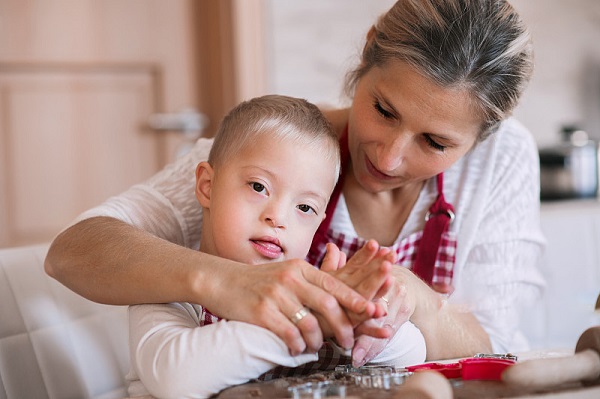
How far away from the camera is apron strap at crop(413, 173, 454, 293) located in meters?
1.44

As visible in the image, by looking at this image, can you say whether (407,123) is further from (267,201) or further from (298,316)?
(298,316)

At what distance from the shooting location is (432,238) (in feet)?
4.79

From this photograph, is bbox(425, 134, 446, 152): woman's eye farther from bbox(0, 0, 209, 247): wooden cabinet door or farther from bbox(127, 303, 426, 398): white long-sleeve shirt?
bbox(0, 0, 209, 247): wooden cabinet door

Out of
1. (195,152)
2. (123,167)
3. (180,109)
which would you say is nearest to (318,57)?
(180,109)

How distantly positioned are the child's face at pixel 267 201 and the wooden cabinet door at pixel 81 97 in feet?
6.02

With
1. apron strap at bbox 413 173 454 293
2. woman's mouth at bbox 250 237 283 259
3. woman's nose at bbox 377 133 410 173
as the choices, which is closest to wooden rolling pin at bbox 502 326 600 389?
woman's mouth at bbox 250 237 283 259

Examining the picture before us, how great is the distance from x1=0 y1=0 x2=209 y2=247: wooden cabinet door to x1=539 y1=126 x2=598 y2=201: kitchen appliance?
136 cm

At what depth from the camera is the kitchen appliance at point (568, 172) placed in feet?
8.08

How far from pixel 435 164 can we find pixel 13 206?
→ 1912mm

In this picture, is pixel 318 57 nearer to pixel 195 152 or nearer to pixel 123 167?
pixel 123 167

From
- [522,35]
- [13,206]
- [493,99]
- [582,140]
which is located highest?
[522,35]

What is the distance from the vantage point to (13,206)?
2.76 meters

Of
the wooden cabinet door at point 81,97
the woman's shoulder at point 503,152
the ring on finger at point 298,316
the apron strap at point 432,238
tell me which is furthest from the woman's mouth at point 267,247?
the wooden cabinet door at point 81,97

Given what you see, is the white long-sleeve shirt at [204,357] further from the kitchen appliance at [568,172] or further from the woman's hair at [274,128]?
the kitchen appliance at [568,172]
